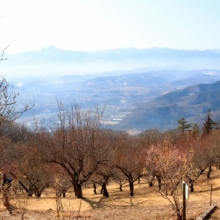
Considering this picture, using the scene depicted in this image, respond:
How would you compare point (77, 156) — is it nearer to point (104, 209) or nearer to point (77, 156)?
point (77, 156)

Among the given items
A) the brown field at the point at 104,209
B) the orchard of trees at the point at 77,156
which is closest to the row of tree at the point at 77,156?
the orchard of trees at the point at 77,156

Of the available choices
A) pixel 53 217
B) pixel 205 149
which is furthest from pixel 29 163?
pixel 205 149

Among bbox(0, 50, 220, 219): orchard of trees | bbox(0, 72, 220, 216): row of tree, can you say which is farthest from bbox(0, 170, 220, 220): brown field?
bbox(0, 72, 220, 216): row of tree

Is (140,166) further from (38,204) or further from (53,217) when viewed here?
(53,217)

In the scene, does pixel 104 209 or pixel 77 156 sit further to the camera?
pixel 77 156

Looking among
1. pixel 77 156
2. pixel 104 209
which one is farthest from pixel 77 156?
pixel 104 209

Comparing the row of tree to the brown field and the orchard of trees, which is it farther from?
the brown field

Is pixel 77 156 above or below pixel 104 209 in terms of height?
above

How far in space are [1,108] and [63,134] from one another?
9590 millimetres

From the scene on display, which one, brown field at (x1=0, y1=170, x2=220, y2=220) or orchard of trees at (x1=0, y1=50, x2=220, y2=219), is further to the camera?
brown field at (x1=0, y1=170, x2=220, y2=220)

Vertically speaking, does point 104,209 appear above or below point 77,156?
below

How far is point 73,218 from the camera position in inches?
489

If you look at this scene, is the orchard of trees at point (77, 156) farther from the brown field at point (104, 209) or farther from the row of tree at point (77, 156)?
the brown field at point (104, 209)

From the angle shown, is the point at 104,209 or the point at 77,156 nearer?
the point at 104,209
